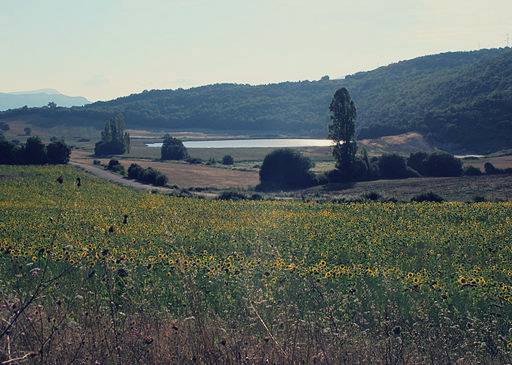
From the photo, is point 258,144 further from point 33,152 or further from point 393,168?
point 393,168

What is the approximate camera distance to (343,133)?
63219mm

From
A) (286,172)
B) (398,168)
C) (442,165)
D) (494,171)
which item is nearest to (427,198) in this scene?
(494,171)

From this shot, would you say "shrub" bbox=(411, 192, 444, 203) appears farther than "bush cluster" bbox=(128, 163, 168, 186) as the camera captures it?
No

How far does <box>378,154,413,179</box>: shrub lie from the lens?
206 feet

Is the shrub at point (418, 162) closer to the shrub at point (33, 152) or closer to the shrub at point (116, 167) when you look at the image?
the shrub at point (116, 167)

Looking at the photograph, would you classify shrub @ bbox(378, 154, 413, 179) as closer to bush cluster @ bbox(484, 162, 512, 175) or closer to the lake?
bush cluster @ bbox(484, 162, 512, 175)

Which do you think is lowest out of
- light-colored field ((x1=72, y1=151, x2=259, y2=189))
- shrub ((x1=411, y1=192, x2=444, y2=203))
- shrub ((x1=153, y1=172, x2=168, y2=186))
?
light-colored field ((x1=72, y1=151, x2=259, y2=189))

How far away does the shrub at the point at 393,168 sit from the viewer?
206ft

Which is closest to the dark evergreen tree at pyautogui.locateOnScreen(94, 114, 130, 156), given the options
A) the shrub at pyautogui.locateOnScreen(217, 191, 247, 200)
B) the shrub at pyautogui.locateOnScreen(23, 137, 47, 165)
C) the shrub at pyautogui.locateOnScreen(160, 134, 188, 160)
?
the shrub at pyautogui.locateOnScreen(160, 134, 188, 160)

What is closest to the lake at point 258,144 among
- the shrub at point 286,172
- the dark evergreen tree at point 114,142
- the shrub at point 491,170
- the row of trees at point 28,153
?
the dark evergreen tree at point 114,142

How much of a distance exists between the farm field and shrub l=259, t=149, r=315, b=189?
803 inches

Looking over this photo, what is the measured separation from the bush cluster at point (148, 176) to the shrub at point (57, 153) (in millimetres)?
13429

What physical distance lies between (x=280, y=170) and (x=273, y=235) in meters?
41.4

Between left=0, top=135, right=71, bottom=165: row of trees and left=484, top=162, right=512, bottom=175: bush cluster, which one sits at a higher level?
left=0, top=135, right=71, bottom=165: row of trees
